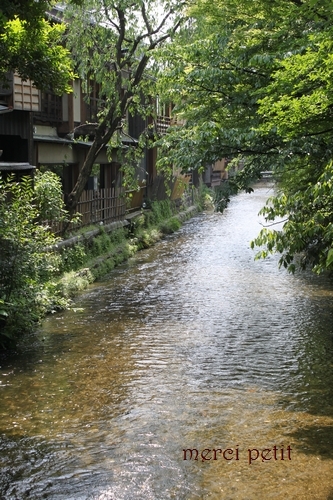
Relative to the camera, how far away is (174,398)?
10.0 m

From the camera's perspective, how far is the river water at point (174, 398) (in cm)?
741

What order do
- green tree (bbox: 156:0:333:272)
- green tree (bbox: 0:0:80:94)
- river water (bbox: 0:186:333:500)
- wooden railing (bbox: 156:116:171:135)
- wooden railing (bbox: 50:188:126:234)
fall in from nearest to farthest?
river water (bbox: 0:186:333:500), green tree (bbox: 156:0:333:272), green tree (bbox: 0:0:80:94), wooden railing (bbox: 50:188:126:234), wooden railing (bbox: 156:116:171:135)

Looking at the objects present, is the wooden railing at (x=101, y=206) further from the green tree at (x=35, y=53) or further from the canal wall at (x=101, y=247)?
the green tree at (x=35, y=53)

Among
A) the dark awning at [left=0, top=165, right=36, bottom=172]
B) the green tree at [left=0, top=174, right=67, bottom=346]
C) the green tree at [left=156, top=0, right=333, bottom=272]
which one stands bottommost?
the green tree at [left=0, top=174, right=67, bottom=346]

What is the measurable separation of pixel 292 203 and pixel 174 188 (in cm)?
2712

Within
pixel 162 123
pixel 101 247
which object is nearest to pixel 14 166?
pixel 101 247

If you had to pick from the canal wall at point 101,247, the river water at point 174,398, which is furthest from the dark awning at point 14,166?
the river water at point 174,398

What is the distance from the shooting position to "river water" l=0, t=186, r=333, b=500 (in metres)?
7.41

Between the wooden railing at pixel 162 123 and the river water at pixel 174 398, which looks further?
the wooden railing at pixel 162 123

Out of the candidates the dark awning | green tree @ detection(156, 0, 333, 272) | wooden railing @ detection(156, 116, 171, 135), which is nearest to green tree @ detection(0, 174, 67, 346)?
green tree @ detection(156, 0, 333, 272)

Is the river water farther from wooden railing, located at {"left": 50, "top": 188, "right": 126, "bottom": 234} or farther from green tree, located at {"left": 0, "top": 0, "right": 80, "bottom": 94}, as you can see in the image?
wooden railing, located at {"left": 50, "top": 188, "right": 126, "bottom": 234}

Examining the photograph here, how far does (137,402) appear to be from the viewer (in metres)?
9.85

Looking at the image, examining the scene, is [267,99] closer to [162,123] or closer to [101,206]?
[101,206]

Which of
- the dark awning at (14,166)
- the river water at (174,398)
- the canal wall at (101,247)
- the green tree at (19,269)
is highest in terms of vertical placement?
the dark awning at (14,166)
